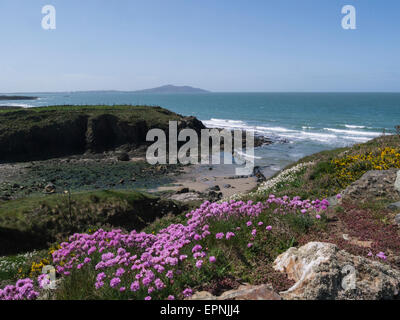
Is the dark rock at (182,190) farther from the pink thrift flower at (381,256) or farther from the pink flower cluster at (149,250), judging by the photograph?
the pink thrift flower at (381,256)

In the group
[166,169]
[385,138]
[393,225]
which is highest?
[385,138]

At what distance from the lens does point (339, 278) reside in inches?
186

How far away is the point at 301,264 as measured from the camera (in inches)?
206

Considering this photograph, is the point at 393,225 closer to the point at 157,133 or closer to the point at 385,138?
the point at 385,138

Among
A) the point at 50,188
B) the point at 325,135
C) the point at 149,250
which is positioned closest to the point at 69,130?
the point at 50,188

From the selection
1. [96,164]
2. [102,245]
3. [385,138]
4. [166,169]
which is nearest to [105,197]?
[102,245]

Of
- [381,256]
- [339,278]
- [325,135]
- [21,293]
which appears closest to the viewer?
[339,278]

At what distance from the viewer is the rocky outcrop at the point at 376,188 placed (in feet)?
32.3

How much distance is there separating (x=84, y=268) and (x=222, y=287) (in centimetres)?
271

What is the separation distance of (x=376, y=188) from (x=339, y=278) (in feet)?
21.8

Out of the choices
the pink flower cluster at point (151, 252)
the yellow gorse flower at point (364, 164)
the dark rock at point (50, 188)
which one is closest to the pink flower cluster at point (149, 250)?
the pink flower cluster at point (151, 252)

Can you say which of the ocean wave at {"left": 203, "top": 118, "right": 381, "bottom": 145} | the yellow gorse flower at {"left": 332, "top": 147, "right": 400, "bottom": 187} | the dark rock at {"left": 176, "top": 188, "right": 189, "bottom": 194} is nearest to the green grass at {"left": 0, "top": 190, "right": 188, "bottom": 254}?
the dark rock at {"left": 176, "top": 188, "right": 189, "bottom": 194}

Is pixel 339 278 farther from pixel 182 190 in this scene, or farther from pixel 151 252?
pixel 182 190

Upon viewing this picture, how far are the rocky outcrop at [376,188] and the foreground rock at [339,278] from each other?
17.3 ft
